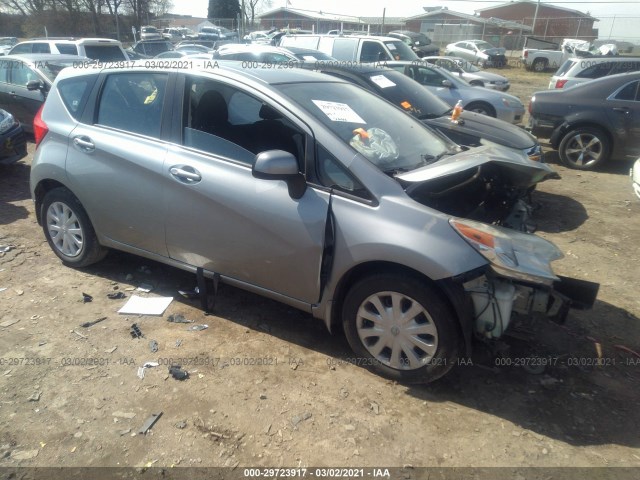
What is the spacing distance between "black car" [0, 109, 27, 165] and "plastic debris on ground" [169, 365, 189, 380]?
18.5 ft

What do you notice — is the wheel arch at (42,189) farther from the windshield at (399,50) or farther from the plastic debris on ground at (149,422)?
the windshield at (399,50)

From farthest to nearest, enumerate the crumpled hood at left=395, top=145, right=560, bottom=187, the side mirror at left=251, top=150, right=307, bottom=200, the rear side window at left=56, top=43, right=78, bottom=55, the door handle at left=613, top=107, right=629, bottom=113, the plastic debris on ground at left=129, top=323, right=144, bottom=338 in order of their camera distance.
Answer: the rear side window at left=56, top=43, right=78, bottom=55 → the door handle at left=613, top=107, right=629, bottom=113 → the plastic debris on ground at left=129, top=323, right=144, bottom=338 → the crumpled hood at left=395, top=145, right=560, bottom=187 → the side mirror at left=251, top=150, right=307, bottom=200

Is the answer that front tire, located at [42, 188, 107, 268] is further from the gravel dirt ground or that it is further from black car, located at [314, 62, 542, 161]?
black car, located at [314, 62, 542, 161]

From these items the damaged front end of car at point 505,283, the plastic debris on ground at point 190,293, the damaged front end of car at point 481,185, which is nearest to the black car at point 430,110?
the damaged front end of car at point 481,185

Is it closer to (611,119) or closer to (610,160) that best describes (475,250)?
(611,119)

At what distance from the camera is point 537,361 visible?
10.5 ft

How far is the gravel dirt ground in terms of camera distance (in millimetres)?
2520

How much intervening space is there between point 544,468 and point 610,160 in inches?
295

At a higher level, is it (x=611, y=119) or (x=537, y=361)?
(x=611, y=119)

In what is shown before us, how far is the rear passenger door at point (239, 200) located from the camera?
3.05 metres

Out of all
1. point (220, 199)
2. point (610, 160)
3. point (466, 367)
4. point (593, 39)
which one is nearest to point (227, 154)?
point (220, 199)

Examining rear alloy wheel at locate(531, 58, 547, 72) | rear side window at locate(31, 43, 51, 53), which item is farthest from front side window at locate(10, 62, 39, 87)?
rear alloy wheel at locate(531, 58, 547, 72)

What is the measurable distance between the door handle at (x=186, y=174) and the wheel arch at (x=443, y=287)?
4.02 ft

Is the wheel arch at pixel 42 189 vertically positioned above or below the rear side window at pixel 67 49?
below
